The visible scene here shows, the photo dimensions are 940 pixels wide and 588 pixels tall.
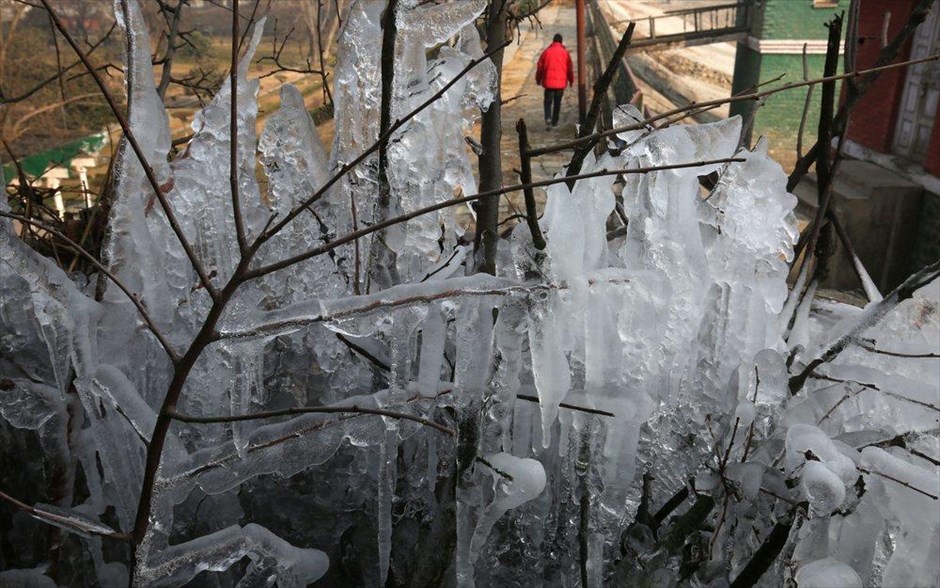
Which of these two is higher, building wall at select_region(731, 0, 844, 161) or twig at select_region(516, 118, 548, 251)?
twig at select_region(516, 118, 548, 251)

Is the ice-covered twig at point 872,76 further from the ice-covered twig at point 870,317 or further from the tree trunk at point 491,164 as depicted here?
the tree trunk at point 491,164

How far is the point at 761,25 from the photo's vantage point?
17.2 meters

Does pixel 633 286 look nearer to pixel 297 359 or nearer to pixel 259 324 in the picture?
pixel 259 324

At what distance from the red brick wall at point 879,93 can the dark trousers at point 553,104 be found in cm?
568

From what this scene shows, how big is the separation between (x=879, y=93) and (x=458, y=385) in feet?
37.8

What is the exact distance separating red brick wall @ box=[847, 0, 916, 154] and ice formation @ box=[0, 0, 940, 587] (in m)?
9.78

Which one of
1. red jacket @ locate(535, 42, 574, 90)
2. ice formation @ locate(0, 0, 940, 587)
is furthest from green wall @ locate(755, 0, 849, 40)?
ice formation @ locate(0, 0, 940, 587)

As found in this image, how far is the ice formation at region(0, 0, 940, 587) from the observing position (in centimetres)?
188

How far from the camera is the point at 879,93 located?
37.3 feet

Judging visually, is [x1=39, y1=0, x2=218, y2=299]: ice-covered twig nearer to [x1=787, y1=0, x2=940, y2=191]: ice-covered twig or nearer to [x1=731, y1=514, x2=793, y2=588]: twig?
[x1=731, y1=514, x2=793, y2=588]: twig

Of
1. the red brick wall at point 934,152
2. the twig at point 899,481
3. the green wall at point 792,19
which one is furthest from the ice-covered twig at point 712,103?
the green wall at point 792,19

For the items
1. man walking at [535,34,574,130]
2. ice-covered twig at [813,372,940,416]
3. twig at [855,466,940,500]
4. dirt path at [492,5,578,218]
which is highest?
ice-covered twig at [813,372,940,416]

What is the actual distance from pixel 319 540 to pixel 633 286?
1213 millimetres

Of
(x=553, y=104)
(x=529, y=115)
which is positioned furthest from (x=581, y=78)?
(x=529, y=115)
